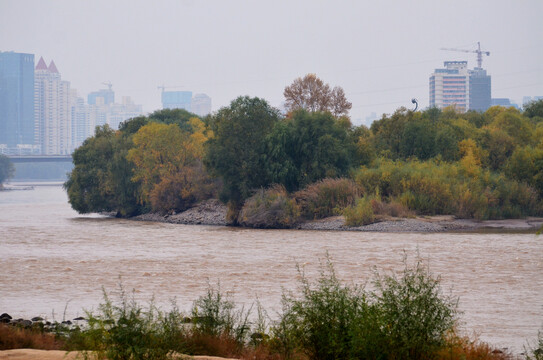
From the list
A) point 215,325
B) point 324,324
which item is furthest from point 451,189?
point 324,324

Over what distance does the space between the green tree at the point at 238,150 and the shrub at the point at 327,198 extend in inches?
155

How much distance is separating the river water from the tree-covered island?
4.91 meters

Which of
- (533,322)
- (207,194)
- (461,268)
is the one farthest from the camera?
(207,194)

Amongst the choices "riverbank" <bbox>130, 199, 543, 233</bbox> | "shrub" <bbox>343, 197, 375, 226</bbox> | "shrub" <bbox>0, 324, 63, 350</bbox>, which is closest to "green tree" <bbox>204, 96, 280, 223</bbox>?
"riverbank" <bbox>130, 199, 543, 233</bbox>

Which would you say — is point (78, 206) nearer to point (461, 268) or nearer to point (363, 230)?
point (363, 230)

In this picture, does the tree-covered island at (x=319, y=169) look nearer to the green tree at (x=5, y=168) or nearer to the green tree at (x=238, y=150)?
the green tree at (x=238, y=150)

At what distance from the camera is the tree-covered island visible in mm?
50750

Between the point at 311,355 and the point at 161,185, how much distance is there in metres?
48.8

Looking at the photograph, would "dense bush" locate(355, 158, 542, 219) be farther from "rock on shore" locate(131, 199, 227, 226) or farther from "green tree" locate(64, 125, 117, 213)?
"green tree" locate(64, 125, 117, 213)

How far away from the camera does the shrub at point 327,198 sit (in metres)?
50.8

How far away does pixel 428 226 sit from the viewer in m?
46.8

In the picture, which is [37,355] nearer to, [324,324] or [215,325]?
[215,325]

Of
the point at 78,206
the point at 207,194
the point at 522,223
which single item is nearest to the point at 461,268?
the point at 522,223

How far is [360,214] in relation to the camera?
48.1 metres
